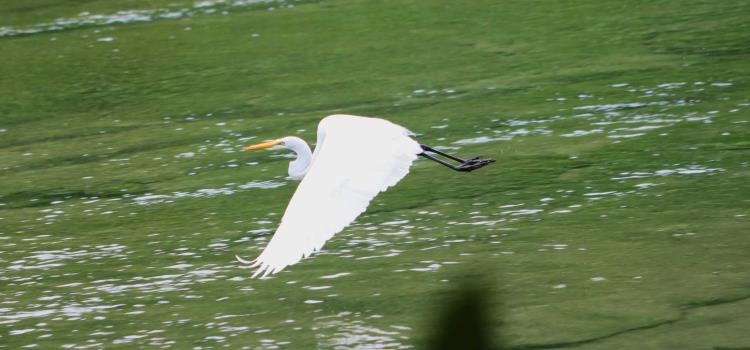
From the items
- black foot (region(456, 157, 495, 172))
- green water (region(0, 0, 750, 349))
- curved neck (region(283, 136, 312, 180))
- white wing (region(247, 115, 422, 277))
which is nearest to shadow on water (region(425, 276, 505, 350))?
green water (region(0, 0, 750, 349))

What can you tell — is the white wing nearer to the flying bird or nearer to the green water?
the flying bird

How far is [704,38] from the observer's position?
533 centimetres

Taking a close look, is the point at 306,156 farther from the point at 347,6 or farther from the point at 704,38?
the point at 347,6

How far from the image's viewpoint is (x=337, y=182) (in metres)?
2.64

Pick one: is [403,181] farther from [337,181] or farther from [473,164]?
[337,181]

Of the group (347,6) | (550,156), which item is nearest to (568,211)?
(550,156)

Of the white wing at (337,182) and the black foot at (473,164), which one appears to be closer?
the white wing at (337,182)

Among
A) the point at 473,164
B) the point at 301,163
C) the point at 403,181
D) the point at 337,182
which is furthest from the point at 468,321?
the point at 403,181

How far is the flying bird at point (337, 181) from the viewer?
243 cm

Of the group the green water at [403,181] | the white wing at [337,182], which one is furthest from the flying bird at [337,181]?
the green water at [403,181]

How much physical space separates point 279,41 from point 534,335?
3.99 m

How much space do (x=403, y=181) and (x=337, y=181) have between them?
130cm

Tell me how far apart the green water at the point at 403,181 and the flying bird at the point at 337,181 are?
28cm

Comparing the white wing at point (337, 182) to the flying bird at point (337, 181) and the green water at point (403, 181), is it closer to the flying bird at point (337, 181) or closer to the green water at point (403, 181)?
the flying bird at point (337, 181)
